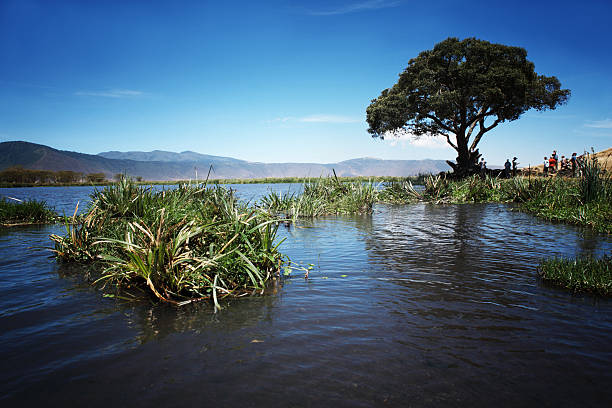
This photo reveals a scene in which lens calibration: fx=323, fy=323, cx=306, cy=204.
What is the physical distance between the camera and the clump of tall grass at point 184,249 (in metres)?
4.51

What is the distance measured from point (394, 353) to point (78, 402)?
284 centimetres

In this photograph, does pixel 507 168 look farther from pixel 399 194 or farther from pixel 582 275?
pixel 582 275

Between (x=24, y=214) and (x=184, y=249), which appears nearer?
(x=184, y=249)

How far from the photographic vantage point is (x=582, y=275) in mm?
5004

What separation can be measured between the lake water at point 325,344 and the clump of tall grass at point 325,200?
9013mm

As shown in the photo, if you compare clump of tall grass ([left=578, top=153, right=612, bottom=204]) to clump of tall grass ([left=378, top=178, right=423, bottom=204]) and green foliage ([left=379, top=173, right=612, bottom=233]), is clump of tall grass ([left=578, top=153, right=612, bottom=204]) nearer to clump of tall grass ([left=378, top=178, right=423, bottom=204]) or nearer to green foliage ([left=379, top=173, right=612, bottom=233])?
green foliage ([left=379, top=173, right=612, bottom=233])

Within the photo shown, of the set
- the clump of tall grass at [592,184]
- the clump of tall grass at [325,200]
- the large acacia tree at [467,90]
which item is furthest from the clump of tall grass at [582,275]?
the large acacia tree at [467,90]

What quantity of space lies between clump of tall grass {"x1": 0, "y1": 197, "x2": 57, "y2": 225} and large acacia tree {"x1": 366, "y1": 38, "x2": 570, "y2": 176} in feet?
94.2

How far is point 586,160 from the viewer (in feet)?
41.8

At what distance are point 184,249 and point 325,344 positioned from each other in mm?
2589

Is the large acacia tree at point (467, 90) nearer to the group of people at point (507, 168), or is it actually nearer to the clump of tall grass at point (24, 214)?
the group of people at point (507, 168)

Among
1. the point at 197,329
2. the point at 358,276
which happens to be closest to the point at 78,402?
the point at 197,329

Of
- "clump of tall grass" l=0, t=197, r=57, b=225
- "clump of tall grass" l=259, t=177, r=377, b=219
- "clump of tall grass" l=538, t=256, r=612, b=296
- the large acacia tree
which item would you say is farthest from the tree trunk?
"clump of tall grass" l=0, t=197, r=57, b=225

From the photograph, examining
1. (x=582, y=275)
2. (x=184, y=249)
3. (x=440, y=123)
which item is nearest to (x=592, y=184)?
(x=582, y=275)
